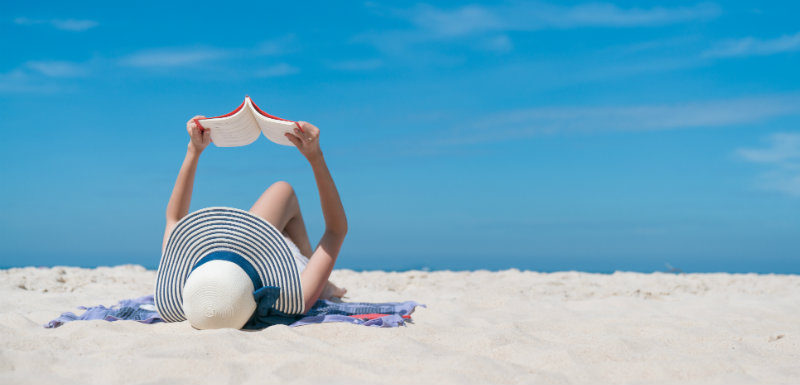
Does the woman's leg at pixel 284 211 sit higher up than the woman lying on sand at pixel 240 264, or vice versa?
the woman's leg at pixel 284 211

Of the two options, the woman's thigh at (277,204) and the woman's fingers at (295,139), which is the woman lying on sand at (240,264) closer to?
the woman's fingers at (295,139)

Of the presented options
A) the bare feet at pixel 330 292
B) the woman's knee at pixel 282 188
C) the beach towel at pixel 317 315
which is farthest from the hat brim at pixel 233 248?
the bare feet at pixel 330 292

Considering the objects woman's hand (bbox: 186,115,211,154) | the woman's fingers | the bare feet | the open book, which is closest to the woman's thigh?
the open book

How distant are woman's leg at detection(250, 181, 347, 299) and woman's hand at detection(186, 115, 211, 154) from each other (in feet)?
1.71

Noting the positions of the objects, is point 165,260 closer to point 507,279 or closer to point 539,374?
point 539,374

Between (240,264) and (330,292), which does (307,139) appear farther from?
(330,292)

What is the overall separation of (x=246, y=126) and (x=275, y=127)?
34cm

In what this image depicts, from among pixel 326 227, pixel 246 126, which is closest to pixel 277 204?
pixel 326 227

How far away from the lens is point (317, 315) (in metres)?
3.98

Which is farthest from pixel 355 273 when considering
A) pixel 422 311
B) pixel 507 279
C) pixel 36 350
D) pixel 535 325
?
pixel 36 350

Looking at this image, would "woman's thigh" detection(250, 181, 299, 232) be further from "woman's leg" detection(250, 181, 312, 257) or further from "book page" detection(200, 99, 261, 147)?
"book page" detection(200, 99, 261, 147)

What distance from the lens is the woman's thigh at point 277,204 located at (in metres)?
4.12

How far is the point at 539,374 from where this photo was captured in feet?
9.11

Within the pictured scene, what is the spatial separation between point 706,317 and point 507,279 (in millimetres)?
3237
